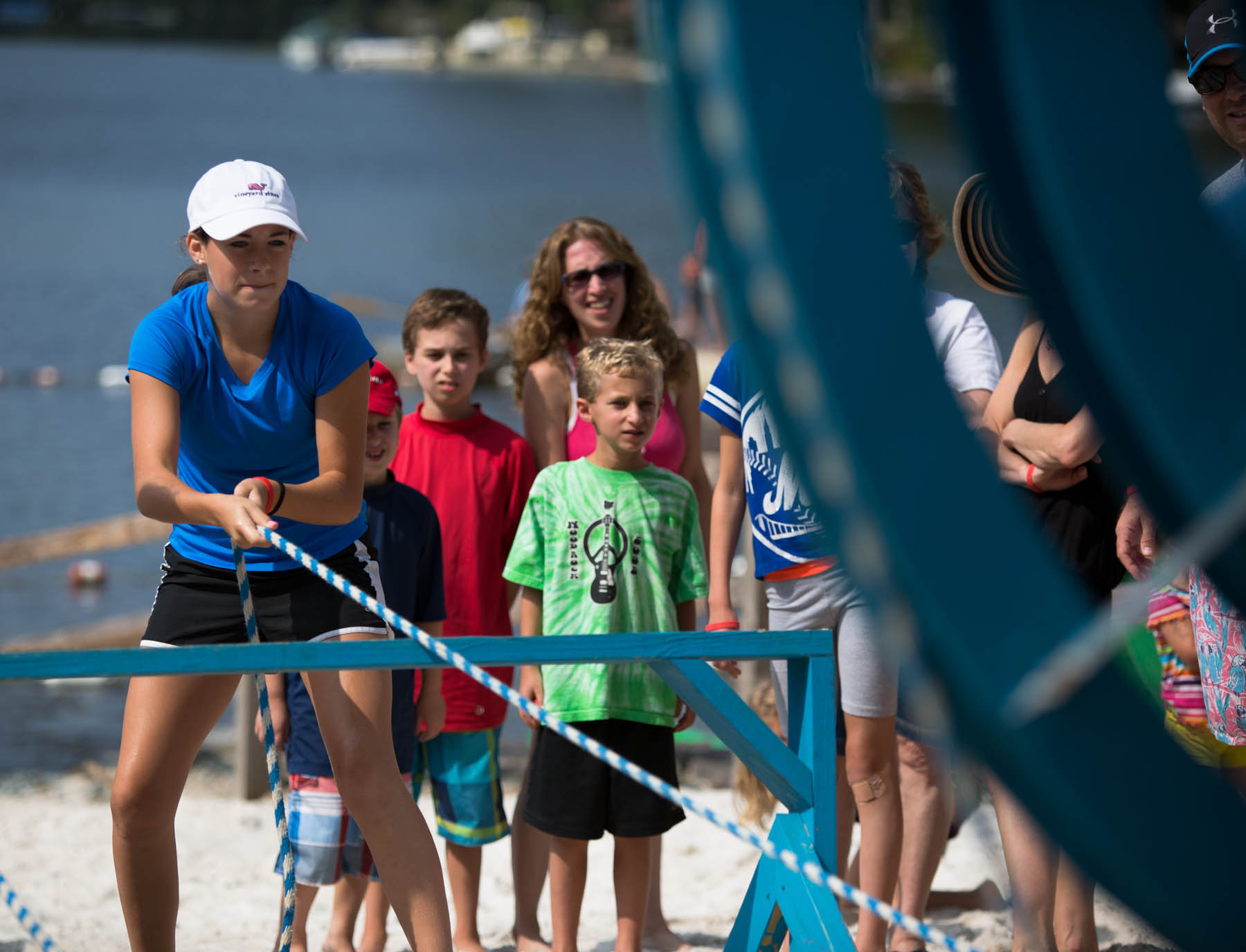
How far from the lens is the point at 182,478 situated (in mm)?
3242

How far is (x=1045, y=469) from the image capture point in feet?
10.8

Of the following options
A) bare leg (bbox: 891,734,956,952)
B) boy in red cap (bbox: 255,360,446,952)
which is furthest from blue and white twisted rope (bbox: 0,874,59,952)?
bare leg (bbox: 891,734,956,952)

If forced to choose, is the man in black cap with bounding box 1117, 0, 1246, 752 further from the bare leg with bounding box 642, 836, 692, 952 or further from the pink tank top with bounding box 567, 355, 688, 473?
the bare leg with bounding box 642, 836, 692, 952

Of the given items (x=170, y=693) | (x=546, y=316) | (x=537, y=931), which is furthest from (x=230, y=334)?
(x=537, y=931)

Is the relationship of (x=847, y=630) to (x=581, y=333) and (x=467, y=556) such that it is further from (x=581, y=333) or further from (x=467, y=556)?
(x=581, y=333)

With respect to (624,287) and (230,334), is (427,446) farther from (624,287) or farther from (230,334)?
(230,334)

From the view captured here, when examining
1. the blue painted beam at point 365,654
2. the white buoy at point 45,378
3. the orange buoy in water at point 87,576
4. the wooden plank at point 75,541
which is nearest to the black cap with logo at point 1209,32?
the blue painted beam at point 365,654

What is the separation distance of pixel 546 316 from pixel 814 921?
224 centimetres

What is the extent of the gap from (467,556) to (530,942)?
1.19 m

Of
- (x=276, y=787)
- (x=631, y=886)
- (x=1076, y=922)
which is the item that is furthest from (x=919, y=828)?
(x=276, y=787)

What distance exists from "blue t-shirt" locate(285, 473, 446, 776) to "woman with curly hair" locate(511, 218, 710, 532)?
53cm

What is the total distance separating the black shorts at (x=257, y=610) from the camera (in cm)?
317

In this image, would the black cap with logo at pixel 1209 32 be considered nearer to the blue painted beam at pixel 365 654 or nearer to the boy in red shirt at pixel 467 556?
the blue painted beam at pixel 365 654

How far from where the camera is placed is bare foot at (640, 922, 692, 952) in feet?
13.9
